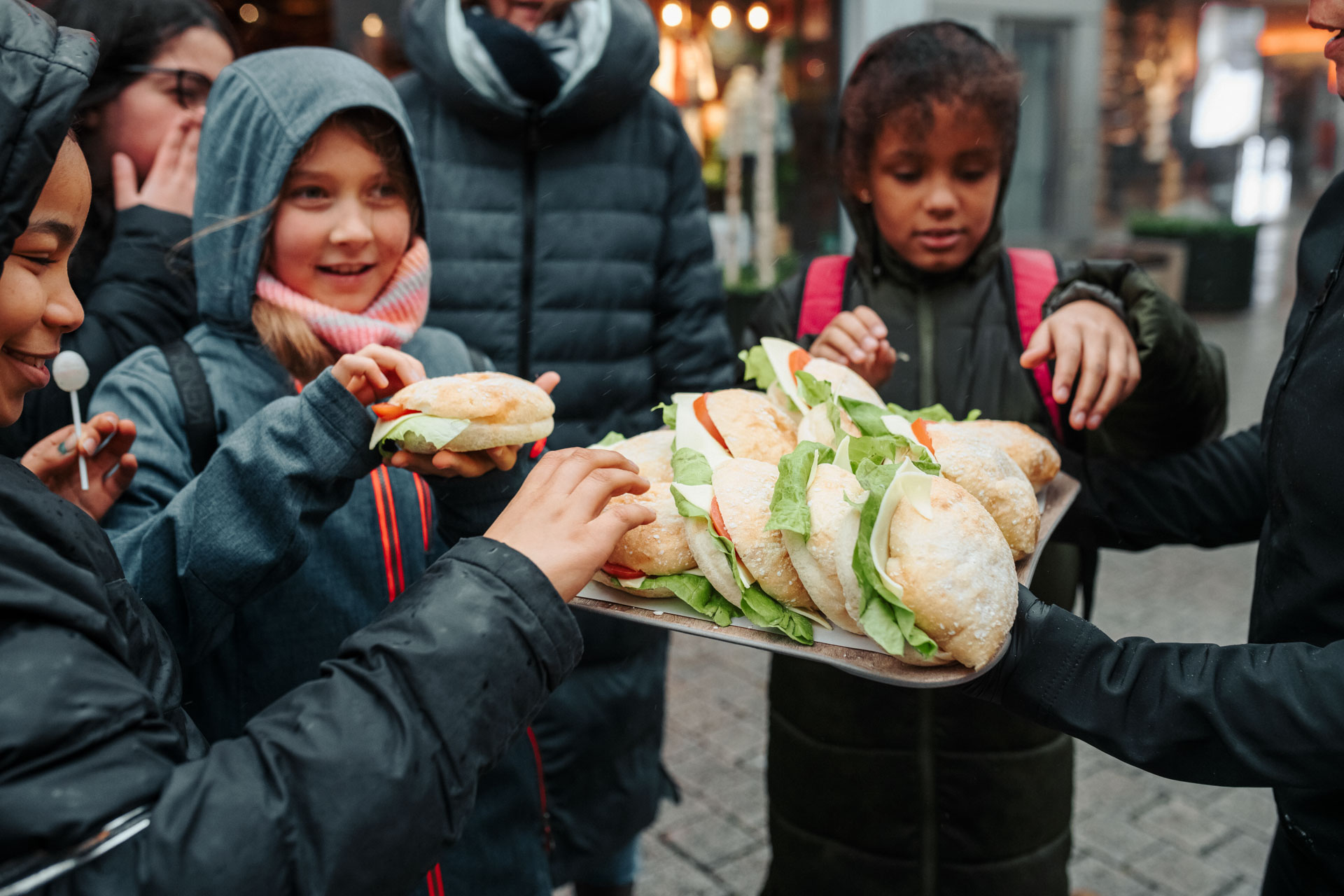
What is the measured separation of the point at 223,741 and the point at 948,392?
198 cm

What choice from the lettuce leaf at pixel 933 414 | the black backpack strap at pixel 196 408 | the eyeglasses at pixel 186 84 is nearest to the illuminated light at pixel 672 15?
the eyeglasses at pixel 186 84

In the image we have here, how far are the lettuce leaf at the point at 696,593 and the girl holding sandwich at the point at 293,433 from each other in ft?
1.26

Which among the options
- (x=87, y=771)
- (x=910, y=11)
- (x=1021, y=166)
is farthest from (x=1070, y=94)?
(x=87, y=771)

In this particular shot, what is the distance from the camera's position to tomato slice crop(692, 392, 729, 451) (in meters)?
1.97

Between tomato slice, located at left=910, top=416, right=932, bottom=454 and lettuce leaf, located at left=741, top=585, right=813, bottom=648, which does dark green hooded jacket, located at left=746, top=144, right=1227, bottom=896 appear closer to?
tomato slice, located at left=910, top=416, right=932, bottom=454

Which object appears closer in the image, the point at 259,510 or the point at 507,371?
the point at 259,510

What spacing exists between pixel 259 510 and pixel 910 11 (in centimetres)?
780

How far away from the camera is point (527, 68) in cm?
292

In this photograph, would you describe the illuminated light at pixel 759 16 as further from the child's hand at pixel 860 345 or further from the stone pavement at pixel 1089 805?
the child's hand at pixel 860 345

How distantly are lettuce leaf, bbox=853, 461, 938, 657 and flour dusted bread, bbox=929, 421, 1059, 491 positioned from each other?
0.55 meters

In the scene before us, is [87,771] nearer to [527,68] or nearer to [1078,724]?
[1078,724]

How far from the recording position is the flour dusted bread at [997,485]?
5.88 feet

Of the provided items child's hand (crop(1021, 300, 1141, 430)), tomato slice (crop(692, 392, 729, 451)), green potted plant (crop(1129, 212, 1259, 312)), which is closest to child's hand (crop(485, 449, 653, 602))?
tomato slice (crop(692, 392, 729, 451))

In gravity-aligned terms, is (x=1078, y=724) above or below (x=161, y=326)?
below
